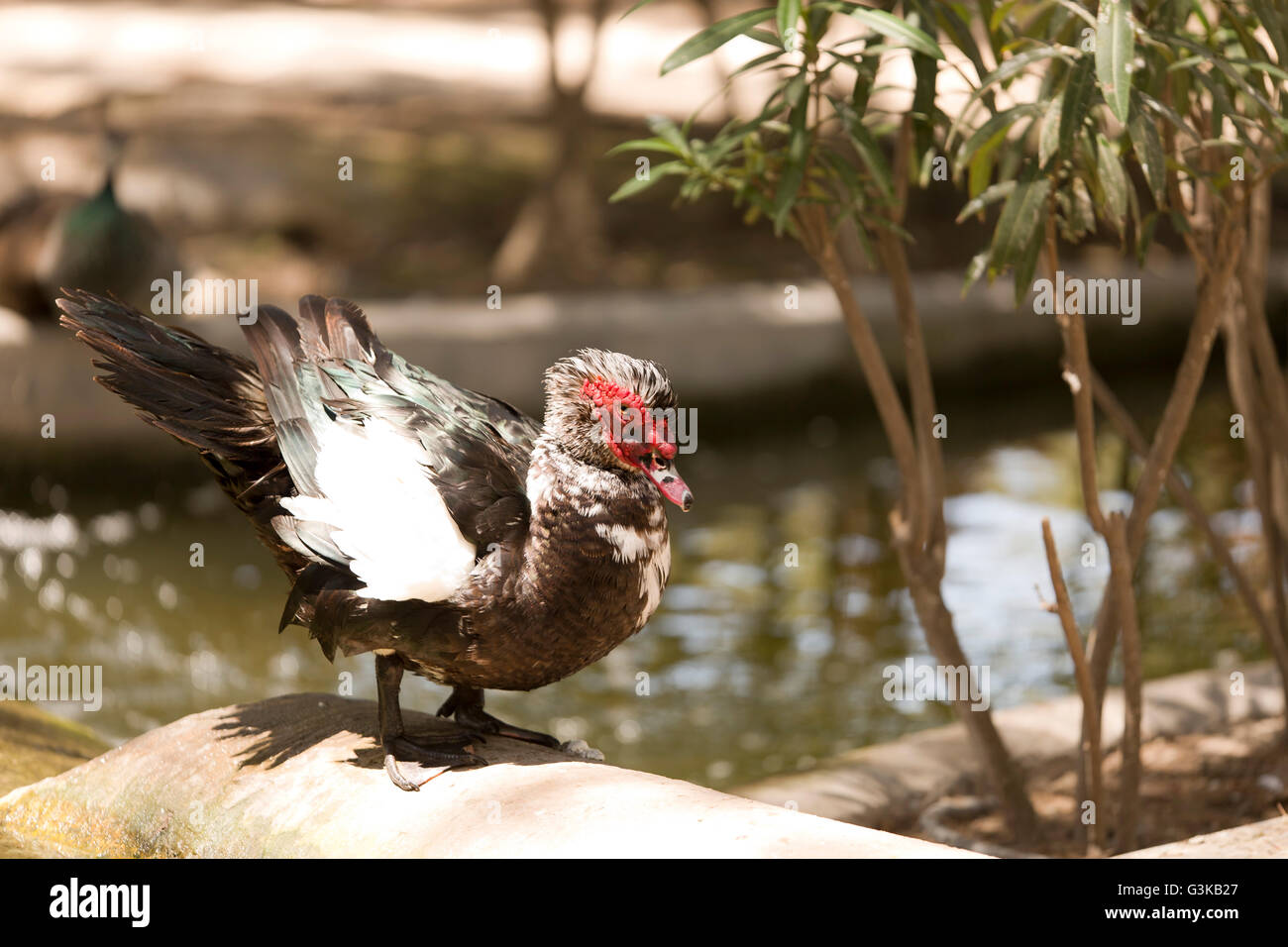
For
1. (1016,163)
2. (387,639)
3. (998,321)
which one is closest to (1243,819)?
(1016,163)

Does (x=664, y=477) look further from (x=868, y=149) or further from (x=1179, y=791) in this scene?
(x=1179, y=791)

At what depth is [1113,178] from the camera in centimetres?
237

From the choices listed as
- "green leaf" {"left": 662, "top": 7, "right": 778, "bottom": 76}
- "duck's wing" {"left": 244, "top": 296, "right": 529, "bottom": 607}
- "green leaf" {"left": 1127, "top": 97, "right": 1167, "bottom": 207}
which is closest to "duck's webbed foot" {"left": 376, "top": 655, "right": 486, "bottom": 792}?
"duck's wing" {"left": 244, "top": 296, "right": 529, "bottom": 607}

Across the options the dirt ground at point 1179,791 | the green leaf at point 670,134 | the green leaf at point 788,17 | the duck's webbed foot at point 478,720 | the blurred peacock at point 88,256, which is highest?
the blurred peacock at point 88,256

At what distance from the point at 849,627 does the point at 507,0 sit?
12.3 metres

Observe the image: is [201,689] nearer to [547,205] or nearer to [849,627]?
[849,627]

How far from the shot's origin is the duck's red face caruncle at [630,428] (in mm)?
2250

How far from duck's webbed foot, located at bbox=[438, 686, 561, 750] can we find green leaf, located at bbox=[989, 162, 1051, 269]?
1211 millimetres

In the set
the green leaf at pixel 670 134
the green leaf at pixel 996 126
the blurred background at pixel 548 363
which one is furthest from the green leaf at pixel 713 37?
the green leaf at pixel 996 126

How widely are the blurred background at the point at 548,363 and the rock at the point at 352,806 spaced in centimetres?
117

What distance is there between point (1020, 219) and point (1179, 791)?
1599 mm

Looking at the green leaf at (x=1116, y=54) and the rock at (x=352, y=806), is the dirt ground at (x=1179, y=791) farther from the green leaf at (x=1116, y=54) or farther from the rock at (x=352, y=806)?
the green leaf at (x=1116, y=54)

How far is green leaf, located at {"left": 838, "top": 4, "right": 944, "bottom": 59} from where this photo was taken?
2439mm

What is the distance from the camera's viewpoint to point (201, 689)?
14.3ft
